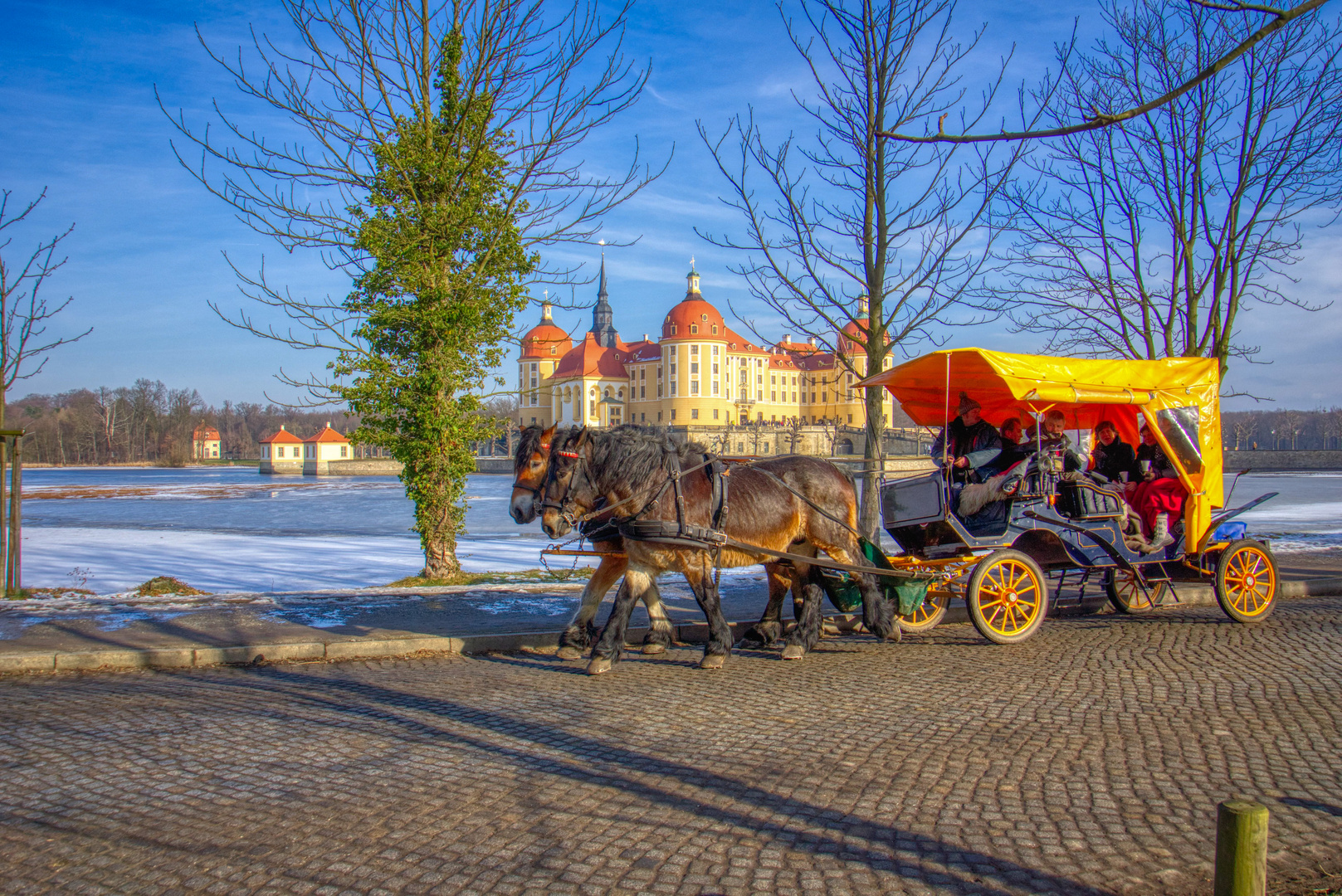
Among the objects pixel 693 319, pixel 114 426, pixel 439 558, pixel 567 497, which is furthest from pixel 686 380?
pixel 567 497

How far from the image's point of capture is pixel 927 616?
818 centimetres

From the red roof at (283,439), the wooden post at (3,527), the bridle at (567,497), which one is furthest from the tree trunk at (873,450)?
the red roof at (283,439)

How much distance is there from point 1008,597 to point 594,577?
3401 mm

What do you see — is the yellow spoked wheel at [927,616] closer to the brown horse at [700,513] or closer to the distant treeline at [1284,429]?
the brown horse at [700,513]

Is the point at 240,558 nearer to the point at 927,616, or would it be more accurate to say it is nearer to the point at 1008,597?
the point at 927,616

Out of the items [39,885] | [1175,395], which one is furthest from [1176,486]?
[39,885]

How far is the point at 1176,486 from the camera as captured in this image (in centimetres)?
845

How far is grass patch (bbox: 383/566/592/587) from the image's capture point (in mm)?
10867

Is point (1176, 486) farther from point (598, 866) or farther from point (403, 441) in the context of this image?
point (403, 441)

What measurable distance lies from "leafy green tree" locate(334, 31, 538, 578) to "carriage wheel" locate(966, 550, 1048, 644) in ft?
21.2

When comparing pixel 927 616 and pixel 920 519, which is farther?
pixel 927 616

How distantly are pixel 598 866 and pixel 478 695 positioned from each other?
2.76 m

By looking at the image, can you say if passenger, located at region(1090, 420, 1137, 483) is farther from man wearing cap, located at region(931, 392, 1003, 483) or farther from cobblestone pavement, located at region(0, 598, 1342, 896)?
cobblestone pavement, located at region(0, 598, 1342, 896)

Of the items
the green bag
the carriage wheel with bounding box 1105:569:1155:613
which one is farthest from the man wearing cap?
the carriage wheel with bounding box 1105:569:1155:613
